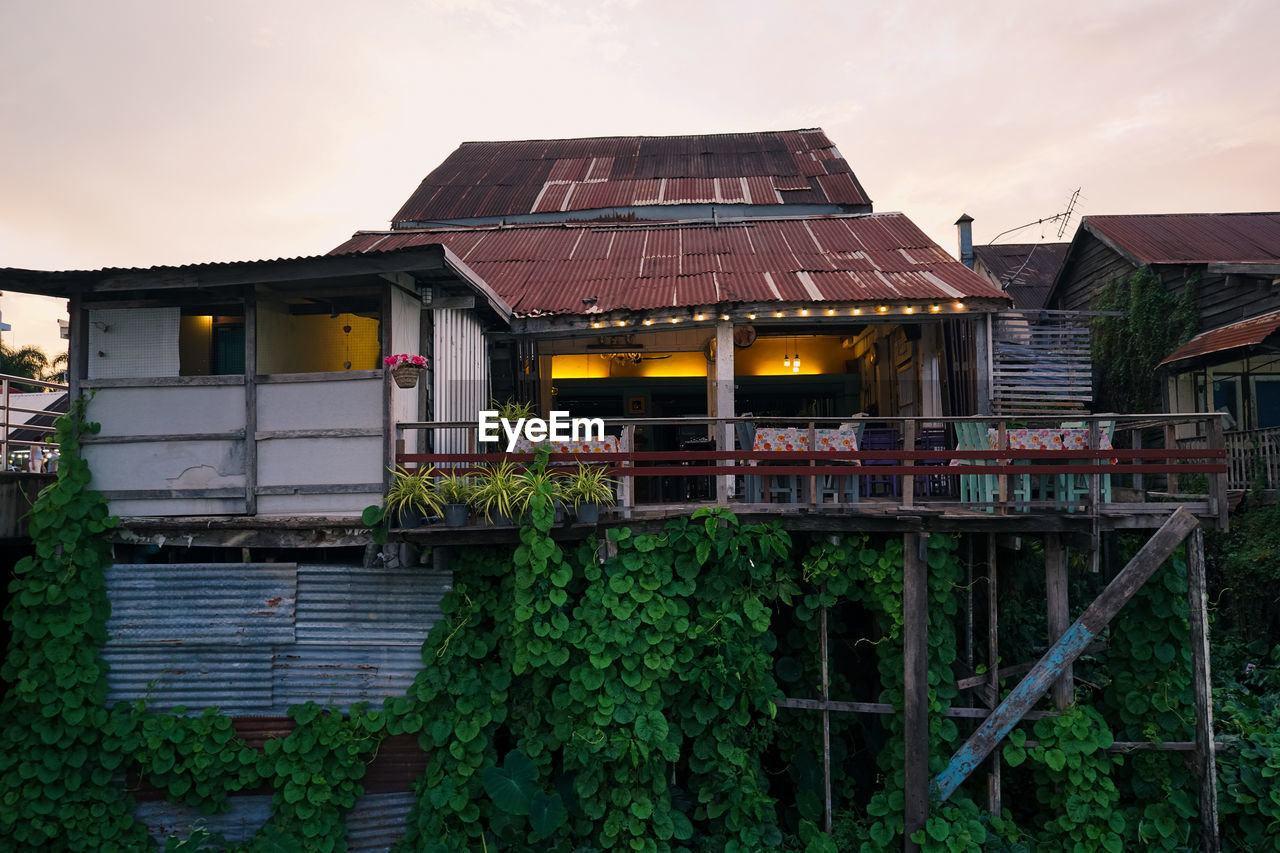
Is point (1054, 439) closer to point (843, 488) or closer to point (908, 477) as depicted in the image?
point (908, 477)

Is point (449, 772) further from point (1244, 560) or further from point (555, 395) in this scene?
point (1244, 560)

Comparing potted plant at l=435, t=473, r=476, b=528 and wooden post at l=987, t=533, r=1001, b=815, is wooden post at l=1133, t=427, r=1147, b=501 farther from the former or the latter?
potted plant at l=435, t=473, r=476, b=528

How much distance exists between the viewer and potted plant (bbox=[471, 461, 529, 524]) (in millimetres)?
6516

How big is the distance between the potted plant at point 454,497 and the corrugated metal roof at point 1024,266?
18746 mm

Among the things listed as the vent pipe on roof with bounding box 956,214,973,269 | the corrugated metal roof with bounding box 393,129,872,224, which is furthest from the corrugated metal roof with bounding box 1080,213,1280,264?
the corrugated metal roof with bounding box 393,129,872,224

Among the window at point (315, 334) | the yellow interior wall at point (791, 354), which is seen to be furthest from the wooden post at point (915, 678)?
the window at point (315, 334)

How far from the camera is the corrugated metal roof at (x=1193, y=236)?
1449cm

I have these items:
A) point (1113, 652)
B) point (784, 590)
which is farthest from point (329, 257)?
point (1113, 652)

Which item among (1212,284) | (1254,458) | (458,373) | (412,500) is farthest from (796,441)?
(1212,284)

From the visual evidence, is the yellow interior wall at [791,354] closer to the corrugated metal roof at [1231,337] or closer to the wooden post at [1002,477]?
the wooden post at [1002,477]

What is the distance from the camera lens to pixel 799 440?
24.1 feet

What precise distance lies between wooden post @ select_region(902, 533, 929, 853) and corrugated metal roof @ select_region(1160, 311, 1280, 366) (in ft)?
27.2

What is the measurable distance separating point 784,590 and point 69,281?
26.8 feet

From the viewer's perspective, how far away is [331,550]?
26.1ft
